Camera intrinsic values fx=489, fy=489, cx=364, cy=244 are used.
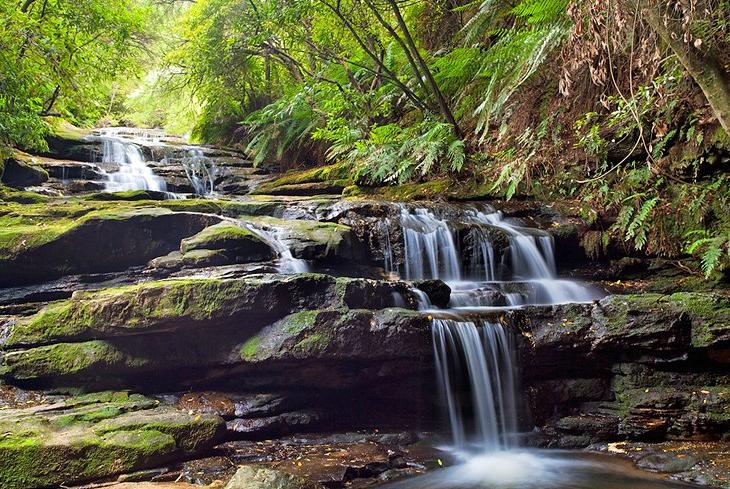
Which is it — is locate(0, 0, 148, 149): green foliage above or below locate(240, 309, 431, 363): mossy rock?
above

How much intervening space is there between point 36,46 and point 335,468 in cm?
672

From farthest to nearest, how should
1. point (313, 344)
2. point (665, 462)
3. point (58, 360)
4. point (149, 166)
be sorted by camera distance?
point (149, 166)
point (313, 344)
point (58, 360)
point (665, 462)

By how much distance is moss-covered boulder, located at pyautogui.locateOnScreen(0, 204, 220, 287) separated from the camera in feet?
18.2

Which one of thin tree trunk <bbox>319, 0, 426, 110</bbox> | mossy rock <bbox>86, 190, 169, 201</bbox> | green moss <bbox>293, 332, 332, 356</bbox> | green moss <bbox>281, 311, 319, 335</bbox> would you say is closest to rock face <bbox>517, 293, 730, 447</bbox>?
green moss <bbox>293, 332, 332, 356</bbox>

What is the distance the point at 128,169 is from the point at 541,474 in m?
10.9

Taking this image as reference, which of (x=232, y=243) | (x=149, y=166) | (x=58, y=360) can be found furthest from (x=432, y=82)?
(x=149, y=166)

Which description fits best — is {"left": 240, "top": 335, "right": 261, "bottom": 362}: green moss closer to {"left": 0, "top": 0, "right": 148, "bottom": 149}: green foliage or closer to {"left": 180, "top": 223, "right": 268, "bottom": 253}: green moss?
{"left": 180, "top": 223, "right": 268, "bottom": 253}: green moss

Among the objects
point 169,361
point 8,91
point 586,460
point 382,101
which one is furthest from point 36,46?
point 586,460

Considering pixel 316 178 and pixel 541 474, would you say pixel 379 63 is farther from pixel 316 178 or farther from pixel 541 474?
pixel 541 474

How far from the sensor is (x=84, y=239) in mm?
5746

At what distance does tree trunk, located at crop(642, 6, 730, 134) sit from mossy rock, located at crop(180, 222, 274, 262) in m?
4.55

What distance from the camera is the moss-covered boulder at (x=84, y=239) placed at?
5.55 metres

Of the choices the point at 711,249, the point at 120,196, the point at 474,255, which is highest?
the point at 120,196

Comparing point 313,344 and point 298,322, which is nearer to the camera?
point 313,344
